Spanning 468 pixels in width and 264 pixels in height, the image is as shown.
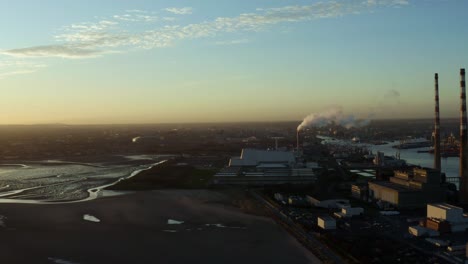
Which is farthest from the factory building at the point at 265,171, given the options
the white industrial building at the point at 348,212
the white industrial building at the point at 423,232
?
the white industrial building at the point at 423,232

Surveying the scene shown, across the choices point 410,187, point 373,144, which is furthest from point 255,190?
point 373,144

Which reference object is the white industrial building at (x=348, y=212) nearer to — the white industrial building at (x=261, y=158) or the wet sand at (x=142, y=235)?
the wet sand at (x=142, y=235)

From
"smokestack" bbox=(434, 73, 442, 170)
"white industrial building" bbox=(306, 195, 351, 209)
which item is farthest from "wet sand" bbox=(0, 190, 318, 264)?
"smokestack" bbox=(434, 73, 442, 170)

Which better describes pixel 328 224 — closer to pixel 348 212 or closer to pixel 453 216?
pixel 348 212

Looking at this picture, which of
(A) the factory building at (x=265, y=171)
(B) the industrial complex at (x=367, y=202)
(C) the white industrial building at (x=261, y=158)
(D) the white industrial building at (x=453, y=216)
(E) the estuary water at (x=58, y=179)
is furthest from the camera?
(C) the white industrial building at (x=261, y=158)

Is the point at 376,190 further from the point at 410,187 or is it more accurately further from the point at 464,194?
the point at 464,194

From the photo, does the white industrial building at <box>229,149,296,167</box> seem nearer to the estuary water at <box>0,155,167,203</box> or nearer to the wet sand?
the estuary water at <box>0,155,167,203</box>
